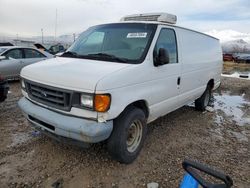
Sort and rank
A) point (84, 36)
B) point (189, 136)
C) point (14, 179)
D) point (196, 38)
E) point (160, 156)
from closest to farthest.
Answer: point (14, 179), point (160, 156), point (84, 36), point (189, 136), point (196, 38)

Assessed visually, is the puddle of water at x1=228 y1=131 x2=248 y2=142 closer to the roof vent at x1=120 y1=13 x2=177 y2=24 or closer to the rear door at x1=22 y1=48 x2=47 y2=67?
the roof vent at x1=120 y1=13 x2=177 y2=24

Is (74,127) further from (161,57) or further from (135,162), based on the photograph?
(161,57)

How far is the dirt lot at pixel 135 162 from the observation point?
3.46m

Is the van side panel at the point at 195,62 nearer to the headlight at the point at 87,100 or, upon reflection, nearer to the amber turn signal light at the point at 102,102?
the amber turn signal light at the point at 102,102

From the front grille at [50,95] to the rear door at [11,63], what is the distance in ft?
20.8

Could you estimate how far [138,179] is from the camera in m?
3.50

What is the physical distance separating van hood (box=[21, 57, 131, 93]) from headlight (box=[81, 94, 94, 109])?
8 cm

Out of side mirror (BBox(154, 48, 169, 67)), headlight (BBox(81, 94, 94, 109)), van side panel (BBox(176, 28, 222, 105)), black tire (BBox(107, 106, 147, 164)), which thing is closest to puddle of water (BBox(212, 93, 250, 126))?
van side panel (BBox(176, 28, 222, 105))

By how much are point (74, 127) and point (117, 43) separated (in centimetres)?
175

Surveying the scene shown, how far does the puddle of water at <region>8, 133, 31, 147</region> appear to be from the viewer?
445 cm

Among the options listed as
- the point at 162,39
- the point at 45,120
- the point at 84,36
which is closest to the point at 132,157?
the point at 45,120

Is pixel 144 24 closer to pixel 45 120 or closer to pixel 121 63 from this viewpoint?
pixel 121 63

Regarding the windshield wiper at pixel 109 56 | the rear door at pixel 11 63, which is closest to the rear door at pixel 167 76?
the windshield wiper at pixel 109 56

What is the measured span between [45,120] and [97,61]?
3.76 ft
